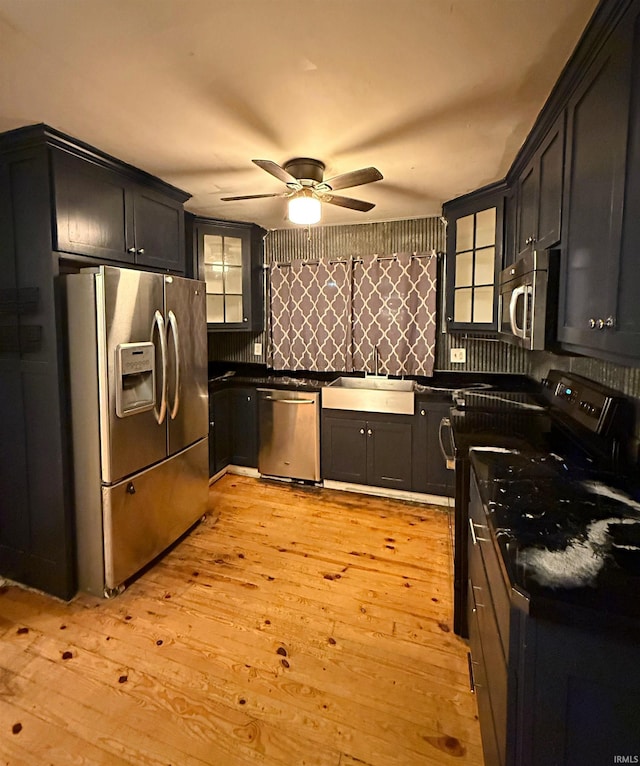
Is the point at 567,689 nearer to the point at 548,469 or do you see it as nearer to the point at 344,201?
the point at 548,469

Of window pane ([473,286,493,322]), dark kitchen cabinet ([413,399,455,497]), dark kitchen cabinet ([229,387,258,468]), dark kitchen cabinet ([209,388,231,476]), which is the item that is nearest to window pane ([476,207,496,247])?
window pane ([473,286,493,322])

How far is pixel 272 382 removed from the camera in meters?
3.74

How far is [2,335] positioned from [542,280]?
2.66 metres

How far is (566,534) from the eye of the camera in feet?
3.39

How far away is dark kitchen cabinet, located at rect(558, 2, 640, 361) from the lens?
3.54 ft

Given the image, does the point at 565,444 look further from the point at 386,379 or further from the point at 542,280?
the point at 386,379

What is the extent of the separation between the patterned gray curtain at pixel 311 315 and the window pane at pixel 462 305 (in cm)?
100

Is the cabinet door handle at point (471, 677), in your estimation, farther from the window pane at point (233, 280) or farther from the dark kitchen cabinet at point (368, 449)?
the window pane at point (233, 280)

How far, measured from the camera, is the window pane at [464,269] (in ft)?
9.89

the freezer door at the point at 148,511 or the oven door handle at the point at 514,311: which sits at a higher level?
the oven door handle at the point at 514,311

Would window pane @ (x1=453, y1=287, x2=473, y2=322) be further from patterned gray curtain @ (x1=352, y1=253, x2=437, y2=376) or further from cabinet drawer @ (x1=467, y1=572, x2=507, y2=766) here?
cabinet drawer @ (x1=467, y1=572, x2=507, y2=766)

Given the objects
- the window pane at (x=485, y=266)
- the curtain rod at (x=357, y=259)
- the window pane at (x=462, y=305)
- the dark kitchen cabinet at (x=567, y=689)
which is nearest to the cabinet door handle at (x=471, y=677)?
the dark kitchen cabinet at (x=567, y=689)

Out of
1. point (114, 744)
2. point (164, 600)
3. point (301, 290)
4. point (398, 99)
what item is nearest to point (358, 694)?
point (114, 744)

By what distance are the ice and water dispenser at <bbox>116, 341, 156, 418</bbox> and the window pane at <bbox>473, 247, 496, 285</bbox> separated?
7.41 ft
